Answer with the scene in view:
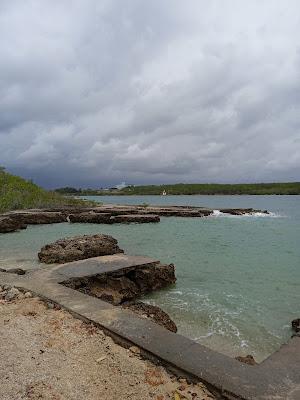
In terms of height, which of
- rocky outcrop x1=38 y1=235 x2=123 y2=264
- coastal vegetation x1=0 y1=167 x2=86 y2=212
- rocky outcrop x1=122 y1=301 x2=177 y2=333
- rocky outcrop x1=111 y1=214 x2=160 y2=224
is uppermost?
coastal vegetation x1=0 y1=167 x2=86 y2=212

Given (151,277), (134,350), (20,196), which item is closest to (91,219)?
(20,196)

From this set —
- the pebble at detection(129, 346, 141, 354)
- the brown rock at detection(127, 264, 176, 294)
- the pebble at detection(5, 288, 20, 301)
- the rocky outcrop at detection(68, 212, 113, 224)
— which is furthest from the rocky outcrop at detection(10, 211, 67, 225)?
the pebble at detection(129, 346, 141, 354)

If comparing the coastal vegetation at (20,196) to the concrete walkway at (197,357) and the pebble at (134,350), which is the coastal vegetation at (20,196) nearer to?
the concrete walkway at (197,357)

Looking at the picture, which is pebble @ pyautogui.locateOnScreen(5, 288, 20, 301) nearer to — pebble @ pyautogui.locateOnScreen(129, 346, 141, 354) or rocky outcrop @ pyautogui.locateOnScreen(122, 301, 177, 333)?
rocky outcrop @ pyautogui.locateOnScreen(122, 301, 177, 333)

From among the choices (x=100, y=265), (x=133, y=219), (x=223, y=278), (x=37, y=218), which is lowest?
(x=223, y=278)

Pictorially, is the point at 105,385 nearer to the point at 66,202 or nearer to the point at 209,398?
the point at 209,398

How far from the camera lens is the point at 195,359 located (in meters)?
4.14

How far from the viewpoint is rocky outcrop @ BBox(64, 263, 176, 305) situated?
827 centimetres

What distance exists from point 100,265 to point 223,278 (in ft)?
13.7

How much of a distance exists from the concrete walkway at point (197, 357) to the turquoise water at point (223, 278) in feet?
6.24

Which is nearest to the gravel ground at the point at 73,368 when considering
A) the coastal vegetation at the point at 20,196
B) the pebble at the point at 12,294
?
the pebble at the point at 12,294

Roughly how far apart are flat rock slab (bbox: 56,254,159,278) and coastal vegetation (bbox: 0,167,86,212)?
2580 cm

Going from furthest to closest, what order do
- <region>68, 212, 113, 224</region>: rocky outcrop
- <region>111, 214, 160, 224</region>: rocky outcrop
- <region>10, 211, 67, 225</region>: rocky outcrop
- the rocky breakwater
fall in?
<region>111, 214, 160, 224</region>: rocky outcrop → <region>68, 212, 113, 224</region>: rocky outcrop → <region>10, 211, 67, 225</region>: rocky outcrop → the rocky breakwater

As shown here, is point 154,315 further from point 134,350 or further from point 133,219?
point 133,219
